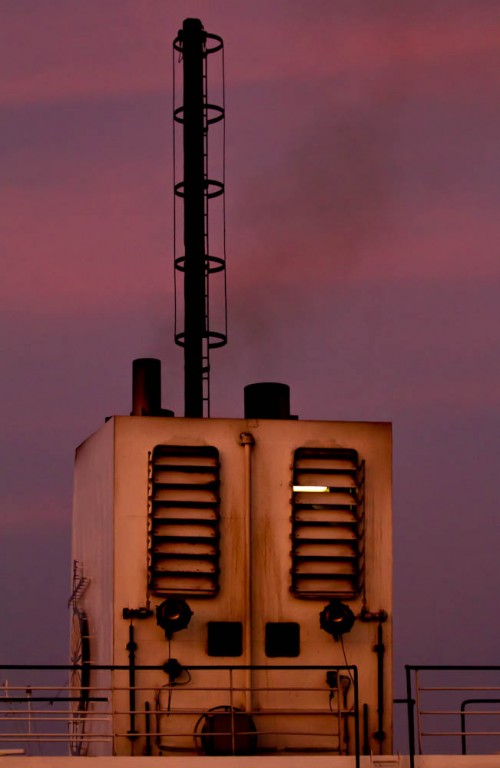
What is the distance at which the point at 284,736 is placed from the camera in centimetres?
2156

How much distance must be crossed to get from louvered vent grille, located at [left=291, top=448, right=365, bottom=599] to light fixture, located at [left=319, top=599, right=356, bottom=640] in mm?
261

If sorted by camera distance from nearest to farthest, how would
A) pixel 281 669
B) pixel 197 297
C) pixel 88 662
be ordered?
pixel 281 669 < pixel 88 662 < pixel 197 297

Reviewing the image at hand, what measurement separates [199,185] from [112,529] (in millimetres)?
6425

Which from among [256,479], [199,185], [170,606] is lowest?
[170,606]

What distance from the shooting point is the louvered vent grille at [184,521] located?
71.2ft

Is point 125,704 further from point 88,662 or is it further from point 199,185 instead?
point 199,185

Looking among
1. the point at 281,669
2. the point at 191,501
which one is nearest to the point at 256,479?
the point at 191,501

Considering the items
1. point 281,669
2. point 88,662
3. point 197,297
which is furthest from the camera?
point 197,297

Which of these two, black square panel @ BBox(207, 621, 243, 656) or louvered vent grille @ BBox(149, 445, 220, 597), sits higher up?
louvered vent grille @ BBox(149, 445, 220, 597)

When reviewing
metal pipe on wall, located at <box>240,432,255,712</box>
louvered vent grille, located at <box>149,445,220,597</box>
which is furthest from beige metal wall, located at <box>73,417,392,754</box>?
louvered vent grille, located at <box>149,445,220,597</box>

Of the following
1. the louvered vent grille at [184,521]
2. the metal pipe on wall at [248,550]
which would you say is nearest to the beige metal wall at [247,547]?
the metal pipe on wall at [248,550]

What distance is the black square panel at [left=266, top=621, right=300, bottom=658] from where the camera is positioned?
21.7 meters

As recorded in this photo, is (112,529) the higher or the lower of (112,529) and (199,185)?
the lower

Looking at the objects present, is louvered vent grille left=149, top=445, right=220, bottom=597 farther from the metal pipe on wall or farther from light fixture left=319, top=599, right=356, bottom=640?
light fixture left=319, top=599, right=356, bottom=640
